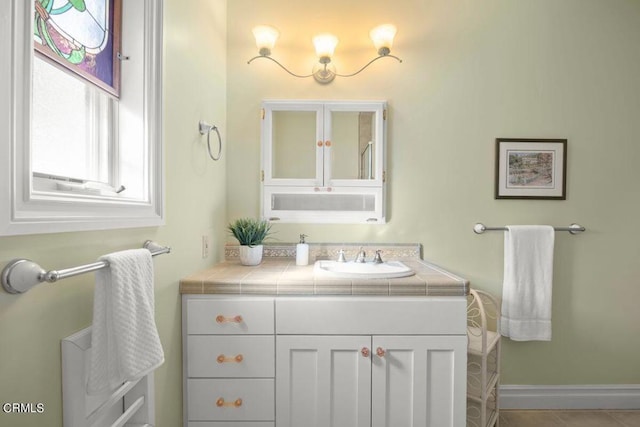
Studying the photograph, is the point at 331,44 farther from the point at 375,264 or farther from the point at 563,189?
the point at 563,189

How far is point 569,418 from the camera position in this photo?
1789mm

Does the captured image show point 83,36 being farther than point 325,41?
No

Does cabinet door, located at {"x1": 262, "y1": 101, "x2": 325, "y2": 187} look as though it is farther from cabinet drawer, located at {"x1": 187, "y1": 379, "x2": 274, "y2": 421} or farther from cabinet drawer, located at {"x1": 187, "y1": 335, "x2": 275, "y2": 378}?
cabinet drawer, located at {"x1": 187, "y1": 379, "x2": 274, "y2": 421}

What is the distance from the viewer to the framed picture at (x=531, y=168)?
6.07 ft

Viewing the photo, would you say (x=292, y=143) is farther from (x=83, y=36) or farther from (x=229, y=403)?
(x=229, y=403)

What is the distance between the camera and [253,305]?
1302mm

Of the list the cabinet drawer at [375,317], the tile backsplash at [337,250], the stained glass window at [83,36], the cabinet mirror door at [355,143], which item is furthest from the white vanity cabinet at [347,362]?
the stained glass window at [83,36]

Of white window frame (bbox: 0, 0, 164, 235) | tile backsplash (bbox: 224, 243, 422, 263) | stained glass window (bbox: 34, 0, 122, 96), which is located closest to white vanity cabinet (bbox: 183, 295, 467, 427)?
tile backsplash (bbox: 224, 243, 422, 263)

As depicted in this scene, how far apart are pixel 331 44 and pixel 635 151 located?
6.36 ft

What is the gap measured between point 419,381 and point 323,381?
41 cm

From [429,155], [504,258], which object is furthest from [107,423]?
[504,258]

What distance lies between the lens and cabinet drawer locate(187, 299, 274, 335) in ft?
4.25

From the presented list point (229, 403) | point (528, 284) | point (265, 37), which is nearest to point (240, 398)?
point (229, 403)

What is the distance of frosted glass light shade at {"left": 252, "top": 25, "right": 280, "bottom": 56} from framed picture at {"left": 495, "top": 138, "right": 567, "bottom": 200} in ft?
4.77
